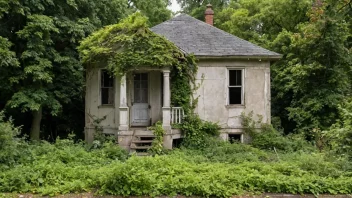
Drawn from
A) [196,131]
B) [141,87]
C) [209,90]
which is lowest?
[196,131]

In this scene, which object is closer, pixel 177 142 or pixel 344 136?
pixel 344 136

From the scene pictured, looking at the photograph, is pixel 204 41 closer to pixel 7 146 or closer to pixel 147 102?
pixel 147 102

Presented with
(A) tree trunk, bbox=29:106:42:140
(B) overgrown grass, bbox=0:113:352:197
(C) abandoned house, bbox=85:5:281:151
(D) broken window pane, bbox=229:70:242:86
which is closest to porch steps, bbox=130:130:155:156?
(C) abandoned house, bbox=85:5:281:151

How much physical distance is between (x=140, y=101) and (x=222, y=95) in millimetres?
3647

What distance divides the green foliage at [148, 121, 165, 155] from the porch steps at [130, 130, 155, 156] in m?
0.27

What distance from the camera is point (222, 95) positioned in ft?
51.0

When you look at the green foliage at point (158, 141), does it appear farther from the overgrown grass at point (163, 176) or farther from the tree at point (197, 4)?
the tree at point (197, 4)

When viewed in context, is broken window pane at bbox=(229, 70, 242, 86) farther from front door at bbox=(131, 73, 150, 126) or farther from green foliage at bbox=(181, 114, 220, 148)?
front door at bbox=(131, 73, 150, 126)

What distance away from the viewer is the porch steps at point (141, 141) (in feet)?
42.4

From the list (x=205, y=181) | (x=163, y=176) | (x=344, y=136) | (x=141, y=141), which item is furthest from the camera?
(x=141, y=141)

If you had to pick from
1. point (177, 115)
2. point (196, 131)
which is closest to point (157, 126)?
point (177, 115)

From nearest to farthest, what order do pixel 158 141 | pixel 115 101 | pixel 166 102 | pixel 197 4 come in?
pixel 158 141, pixel 166 102, pixel 115 101, pixel 197 4

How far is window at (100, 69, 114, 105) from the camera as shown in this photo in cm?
1551

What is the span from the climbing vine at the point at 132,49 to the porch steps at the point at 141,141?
2.43m
